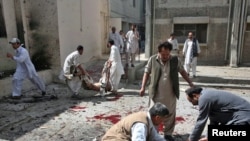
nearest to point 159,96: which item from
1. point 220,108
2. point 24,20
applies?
point 220,108

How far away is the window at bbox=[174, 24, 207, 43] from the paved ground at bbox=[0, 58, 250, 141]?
4021mm

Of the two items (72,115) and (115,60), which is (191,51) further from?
(72,115)

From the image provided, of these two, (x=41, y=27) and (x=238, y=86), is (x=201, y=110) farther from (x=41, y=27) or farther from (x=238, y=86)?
(x=41, y=27)

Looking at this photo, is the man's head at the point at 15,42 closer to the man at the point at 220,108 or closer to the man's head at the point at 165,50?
the man's head at the point at 165,50

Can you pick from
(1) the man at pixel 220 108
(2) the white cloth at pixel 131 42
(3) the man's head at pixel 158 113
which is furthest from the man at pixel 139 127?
(2) the white cloth at pixel 131 42

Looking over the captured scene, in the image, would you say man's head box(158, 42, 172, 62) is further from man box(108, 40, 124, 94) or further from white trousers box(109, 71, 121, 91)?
white trousers box(109, 71, 121, 91)

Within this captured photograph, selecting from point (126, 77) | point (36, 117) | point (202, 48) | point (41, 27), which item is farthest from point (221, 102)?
point (202, 48)

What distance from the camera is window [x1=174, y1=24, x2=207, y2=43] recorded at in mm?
11406

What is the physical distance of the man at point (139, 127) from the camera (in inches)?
88.8

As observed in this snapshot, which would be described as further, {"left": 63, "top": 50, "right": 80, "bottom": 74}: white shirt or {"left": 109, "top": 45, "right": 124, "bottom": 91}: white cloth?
{"left": 109, "top": 45, "right": 124, "bottom": 91}: white cloth

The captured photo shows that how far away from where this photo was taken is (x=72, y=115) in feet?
17.6

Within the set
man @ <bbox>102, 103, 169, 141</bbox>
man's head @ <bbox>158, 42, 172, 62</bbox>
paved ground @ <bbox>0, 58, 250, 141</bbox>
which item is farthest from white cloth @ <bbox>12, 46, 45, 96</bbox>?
man @ <bbox>102, 103, 169, 141</bbox>

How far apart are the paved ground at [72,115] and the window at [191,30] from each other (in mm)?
4021

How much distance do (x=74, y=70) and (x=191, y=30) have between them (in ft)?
23.1
